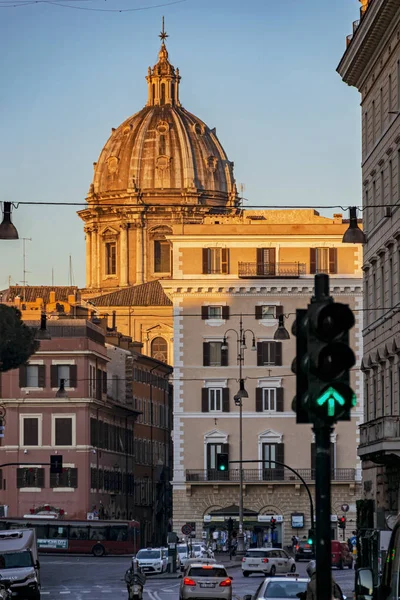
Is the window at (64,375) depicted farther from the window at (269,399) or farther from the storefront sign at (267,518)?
the storefront sign at (267,518)

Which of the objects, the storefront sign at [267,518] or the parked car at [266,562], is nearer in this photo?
the parked car at [266,562]

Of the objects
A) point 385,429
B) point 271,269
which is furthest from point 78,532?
point 385,429

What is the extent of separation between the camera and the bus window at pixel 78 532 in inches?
4166

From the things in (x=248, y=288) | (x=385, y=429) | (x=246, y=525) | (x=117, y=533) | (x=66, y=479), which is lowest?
(x=117, y=533)

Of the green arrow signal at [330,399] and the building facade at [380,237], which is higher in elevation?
the building facade at [380,237]

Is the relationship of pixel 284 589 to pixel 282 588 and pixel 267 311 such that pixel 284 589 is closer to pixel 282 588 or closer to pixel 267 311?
pixel 282 588

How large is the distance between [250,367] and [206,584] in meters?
53.1

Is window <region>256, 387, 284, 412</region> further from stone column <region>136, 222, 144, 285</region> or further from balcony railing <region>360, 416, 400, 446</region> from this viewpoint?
stone column <region>136, 222, 144, 285</region>

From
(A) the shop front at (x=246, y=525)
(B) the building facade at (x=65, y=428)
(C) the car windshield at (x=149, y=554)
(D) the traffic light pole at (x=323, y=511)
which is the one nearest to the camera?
(D) the traffic light pole at (x=323, y=511)

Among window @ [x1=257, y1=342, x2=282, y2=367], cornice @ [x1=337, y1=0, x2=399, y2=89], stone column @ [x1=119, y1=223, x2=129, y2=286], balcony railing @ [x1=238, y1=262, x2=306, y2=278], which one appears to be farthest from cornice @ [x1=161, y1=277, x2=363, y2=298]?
stone column @ [x1=119, y1=223, x2=129, y2=286]

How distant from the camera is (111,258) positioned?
195 meters

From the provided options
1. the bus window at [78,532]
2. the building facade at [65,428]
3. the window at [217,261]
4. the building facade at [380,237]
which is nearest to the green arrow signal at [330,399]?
the building facade at [380,237]

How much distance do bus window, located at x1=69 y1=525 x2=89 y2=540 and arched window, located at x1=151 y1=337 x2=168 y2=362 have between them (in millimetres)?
69062

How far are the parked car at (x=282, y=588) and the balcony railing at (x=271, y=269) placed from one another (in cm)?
6436
